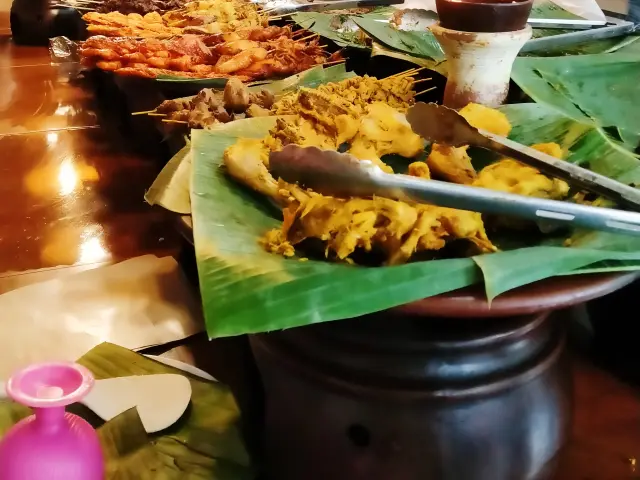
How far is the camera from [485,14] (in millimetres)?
924

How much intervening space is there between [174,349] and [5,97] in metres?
1.40

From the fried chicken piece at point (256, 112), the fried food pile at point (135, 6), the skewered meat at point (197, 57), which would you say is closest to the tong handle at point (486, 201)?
the fried chicken piece at point (256, 112)

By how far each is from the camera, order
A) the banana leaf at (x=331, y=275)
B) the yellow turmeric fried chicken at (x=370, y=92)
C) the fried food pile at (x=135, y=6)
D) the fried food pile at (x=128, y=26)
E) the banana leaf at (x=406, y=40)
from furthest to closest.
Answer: the fried food pile at (x=135, y=6) → the fried food pile at (x=128, y=26) → the banana leaf at (x=406, y=40) → the yellow turmeric fried chicken at (x=370, y=92) → the banana leaf at (x=331, y=275)

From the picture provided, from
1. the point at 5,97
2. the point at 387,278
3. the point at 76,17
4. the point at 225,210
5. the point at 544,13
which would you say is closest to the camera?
the point at 387,278

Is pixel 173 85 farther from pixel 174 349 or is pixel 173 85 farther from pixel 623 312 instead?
pixel 623 312

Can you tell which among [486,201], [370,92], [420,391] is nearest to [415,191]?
[486,201]

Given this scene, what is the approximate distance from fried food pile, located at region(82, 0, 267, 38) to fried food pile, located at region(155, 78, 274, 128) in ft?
2.76

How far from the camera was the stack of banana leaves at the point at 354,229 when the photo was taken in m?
0.55

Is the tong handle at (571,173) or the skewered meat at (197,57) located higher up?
the tong handle at (571,173)

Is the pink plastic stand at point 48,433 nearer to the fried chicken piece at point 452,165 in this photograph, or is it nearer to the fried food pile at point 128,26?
the fried chicken piece at point 452,165

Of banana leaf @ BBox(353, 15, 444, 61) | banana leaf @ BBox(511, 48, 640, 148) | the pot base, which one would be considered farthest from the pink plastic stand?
banana leaf @ BBox(353, 15, 444, 61)

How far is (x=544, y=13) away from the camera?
1.80 metres

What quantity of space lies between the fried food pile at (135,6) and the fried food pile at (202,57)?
62 centimetres

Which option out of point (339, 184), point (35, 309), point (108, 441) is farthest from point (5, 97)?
point (339, 184)
